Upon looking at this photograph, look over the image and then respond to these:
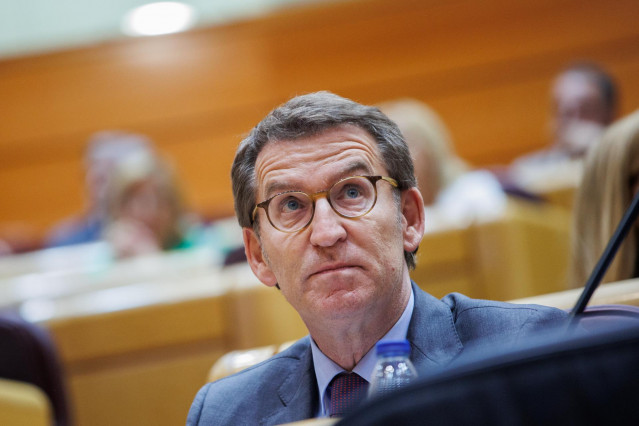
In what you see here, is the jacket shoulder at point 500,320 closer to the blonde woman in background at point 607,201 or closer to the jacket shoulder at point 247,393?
the jacket shoulder at point 247,393

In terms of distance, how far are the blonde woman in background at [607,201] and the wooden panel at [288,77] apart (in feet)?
11.0

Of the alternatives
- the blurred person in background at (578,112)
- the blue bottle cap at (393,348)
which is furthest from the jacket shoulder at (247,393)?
the blurred person in background at (578,112)

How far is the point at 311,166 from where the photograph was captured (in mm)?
1168

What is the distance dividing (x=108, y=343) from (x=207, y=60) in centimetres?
329

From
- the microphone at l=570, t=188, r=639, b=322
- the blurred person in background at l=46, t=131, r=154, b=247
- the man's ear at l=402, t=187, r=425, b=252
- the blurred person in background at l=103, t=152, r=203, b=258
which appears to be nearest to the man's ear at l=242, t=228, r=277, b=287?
the man's ear at l=402, t=187, r=425, b=252

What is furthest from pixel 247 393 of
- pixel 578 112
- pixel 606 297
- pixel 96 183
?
pixel 96 183

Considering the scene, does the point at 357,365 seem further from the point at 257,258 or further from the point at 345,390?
the point at 257,258

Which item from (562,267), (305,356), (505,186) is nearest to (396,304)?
(305,356)

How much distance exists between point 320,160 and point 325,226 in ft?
0.36

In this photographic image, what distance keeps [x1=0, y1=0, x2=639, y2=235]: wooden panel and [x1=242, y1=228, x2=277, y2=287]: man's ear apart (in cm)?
347

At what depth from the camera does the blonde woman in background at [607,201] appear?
1510mm

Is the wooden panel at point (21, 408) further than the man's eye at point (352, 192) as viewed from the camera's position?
Yes

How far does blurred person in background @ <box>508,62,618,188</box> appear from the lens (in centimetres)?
320

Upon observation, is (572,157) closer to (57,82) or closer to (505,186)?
(505,186)
